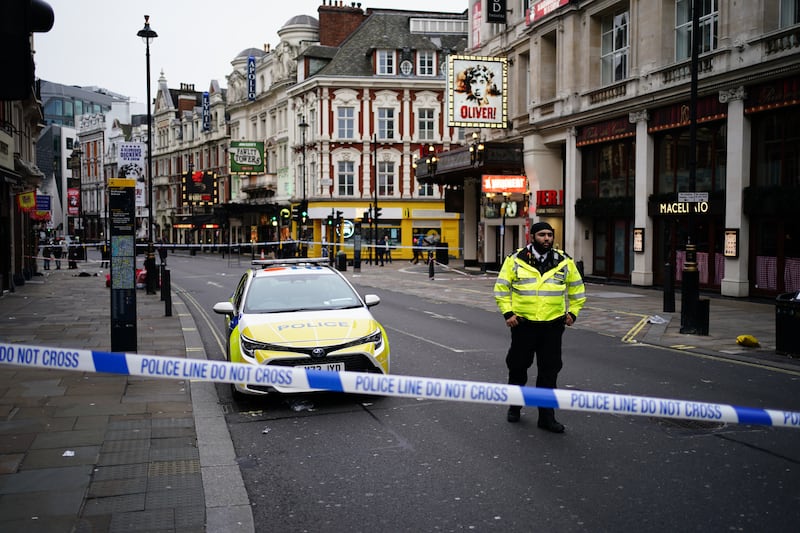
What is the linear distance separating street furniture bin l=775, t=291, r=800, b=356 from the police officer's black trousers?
5709mm

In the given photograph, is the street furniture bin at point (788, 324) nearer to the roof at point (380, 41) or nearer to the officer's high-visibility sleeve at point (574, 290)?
the officer's high-visibility sleeve at point (574, 290)

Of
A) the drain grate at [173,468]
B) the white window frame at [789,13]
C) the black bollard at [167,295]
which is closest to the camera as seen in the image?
the drain grate at [173,468]

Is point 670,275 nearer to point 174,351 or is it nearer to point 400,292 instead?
point 400,292

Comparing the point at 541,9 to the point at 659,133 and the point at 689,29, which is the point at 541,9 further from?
the point at 659,133

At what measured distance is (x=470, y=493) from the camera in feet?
18.4

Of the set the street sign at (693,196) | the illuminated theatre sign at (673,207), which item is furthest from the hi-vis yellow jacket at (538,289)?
the illuminated theatre sign at (673,207)

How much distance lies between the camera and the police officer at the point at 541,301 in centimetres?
720

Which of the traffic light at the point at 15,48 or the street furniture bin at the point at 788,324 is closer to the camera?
the traffic light at the point at 15,48

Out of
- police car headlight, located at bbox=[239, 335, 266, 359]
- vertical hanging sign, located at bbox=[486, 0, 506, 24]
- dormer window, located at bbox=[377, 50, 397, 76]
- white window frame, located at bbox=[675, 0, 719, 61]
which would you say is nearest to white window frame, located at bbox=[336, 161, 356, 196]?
dormer window, located at bbox=[377, 50, 397, 76]

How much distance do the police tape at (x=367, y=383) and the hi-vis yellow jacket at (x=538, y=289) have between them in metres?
2.54

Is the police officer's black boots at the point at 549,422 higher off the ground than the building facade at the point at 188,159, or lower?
lower

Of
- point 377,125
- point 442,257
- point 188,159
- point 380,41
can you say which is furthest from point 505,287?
point 188,159

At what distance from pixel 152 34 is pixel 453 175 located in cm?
1779

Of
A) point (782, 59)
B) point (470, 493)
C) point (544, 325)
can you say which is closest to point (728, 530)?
point (470, 493)
